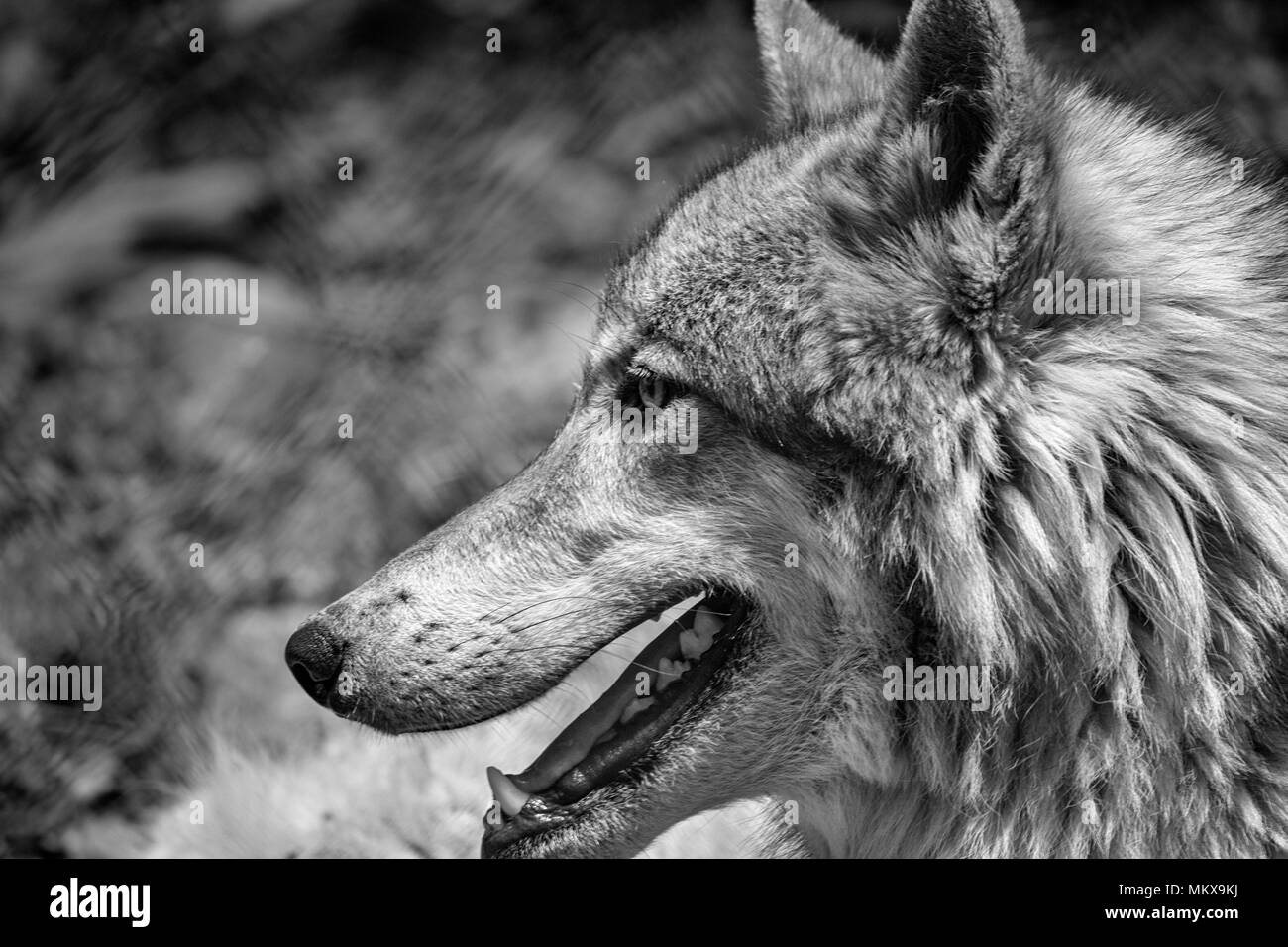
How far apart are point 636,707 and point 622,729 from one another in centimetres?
6

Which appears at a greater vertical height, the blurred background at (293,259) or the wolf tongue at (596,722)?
the blurred background at (293,259)

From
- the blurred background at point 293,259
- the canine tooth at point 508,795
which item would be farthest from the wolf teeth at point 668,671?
the blurred background at point 293,259

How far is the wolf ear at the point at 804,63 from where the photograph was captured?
Answer: 3396mm

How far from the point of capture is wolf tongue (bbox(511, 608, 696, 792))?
9.14 feet

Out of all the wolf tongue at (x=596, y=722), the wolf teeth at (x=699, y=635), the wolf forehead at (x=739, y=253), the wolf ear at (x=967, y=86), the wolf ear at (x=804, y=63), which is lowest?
the wolf tongue at (x=596, y=722)

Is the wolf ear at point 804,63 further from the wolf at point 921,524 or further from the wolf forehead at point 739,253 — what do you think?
the wolf at point 921,524

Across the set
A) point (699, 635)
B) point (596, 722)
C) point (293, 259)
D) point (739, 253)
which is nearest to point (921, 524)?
point (699, 635)

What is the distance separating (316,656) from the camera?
8.96 ft

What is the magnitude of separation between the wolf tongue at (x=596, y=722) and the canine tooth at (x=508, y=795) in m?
0.02

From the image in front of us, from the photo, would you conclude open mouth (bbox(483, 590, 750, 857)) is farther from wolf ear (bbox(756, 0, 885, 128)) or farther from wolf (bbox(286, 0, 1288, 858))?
wolf ear (bbox(756, 0, 885, 128))

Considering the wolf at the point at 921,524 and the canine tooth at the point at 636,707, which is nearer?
the wolf at the point at 921,524

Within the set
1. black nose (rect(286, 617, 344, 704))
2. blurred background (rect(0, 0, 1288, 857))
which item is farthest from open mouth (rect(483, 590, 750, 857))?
blurred background (rect(0, 0, 1288, 857))

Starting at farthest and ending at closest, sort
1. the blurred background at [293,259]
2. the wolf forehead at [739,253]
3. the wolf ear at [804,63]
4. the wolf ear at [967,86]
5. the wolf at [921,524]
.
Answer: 1. the blurred background at [293,259]
2. the wolf ear at [804,63]
3. the wolf forehead at [739,253]
4. the wolf at [921,524]
5. the wolf ear at [967,86]
